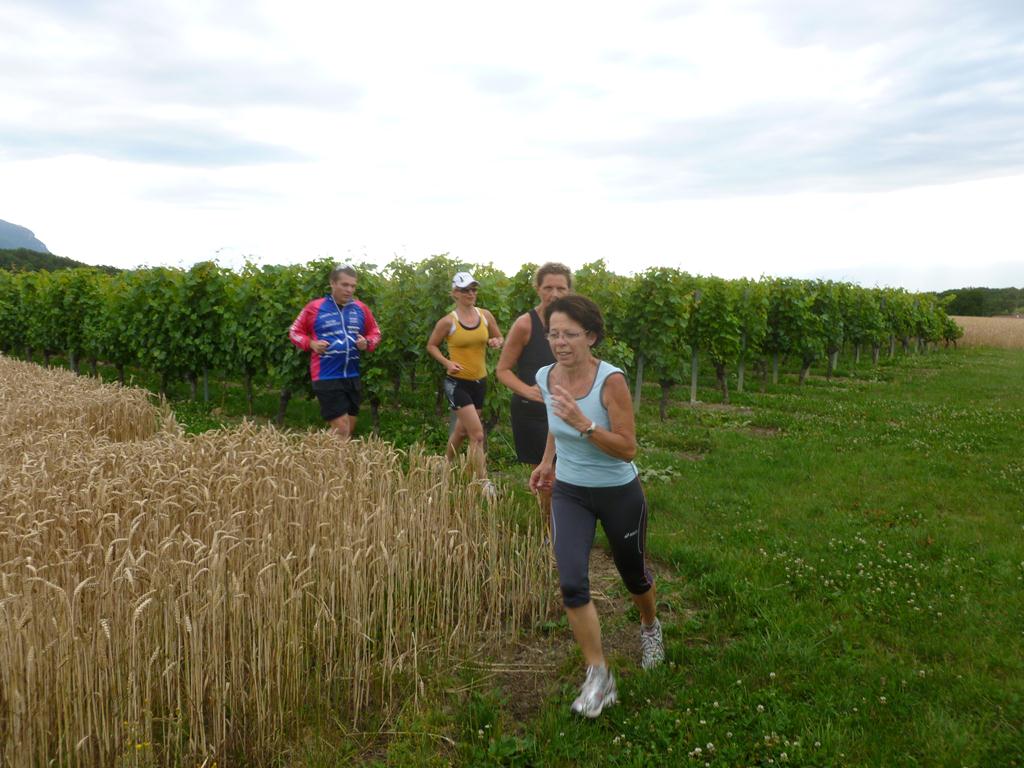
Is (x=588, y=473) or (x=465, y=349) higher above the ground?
(x=465, y=349)

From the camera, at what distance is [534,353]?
17.3 feet

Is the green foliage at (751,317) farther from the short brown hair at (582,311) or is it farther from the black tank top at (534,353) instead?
the short brown hair at (582,311)

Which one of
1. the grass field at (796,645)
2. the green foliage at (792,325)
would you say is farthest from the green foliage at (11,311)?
the grass field at (796,645)

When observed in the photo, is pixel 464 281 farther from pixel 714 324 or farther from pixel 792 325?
pixel 792 325

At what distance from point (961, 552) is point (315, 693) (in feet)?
16.9

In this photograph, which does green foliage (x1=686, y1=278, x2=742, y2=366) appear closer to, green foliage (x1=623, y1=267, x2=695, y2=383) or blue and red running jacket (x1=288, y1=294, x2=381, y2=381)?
green foliage (x1=623, y1=267, x2=695, y2=383)

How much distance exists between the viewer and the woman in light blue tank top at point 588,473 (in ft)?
11.7

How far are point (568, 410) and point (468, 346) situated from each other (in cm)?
340

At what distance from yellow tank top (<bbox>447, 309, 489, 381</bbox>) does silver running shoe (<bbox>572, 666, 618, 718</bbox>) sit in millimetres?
3566

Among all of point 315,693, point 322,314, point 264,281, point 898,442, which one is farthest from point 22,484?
point 898,442

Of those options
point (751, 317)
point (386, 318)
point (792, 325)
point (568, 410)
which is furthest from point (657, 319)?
point (568, 410)

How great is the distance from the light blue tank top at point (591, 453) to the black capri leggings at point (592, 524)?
43mm

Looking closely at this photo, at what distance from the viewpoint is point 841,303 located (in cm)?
2317

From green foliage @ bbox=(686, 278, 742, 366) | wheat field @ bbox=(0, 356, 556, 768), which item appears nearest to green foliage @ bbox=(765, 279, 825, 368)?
green foliage @ bbox=(686, 278, 742, 366)
